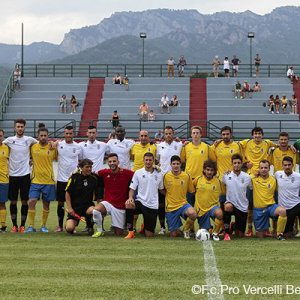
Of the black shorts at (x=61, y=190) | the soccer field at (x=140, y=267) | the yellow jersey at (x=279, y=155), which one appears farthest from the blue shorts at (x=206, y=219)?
the black shorts at (x=61, y=190)

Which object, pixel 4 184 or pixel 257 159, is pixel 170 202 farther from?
pixel 4 184

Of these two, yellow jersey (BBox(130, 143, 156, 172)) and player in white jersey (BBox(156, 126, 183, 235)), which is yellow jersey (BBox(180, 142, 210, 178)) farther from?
yellow jersey (BBox(130, 143, 156, 172))

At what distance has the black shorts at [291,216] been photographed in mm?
10484

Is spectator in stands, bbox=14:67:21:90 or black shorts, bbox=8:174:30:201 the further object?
spectator in stands, bbox=14:67:21:90

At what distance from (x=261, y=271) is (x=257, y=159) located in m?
4.46

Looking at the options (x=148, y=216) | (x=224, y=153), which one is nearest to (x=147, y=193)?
(x=148, y=216)

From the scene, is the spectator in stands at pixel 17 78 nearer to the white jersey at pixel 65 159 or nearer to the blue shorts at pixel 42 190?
the white jersey at pixel 65 159

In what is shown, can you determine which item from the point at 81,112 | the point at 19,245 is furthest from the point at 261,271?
the point at 81,112

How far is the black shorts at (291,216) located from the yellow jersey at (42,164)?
14.2 feet

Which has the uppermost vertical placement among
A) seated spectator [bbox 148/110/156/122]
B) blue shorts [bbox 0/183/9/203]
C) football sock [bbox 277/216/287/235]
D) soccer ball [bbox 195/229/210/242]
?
seated spectator [bbox 148/110/156/122]

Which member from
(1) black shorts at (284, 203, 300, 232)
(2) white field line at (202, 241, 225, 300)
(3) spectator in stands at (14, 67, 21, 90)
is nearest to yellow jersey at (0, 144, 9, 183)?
(2) white field line at (202, 241, 225, 300)

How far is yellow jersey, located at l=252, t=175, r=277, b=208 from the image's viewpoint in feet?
34.9

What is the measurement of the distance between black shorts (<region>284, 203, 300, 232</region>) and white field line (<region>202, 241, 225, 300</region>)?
6.08 feet

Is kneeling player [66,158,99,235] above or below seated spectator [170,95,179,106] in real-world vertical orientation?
below
